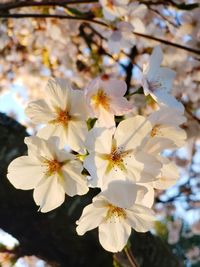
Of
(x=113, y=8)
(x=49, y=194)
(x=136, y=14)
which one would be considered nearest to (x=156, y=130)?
(x=49, y=194)

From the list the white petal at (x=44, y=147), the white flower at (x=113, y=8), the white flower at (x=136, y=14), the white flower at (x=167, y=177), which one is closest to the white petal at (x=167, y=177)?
the white flower at (x=167, y=177)

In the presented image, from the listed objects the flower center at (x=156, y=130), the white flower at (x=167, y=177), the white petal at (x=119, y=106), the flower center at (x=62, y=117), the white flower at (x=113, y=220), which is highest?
the white petal at (x=119, y=106)

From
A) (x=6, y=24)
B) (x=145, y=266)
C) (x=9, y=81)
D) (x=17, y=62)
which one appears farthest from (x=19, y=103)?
(x=145, y=266)

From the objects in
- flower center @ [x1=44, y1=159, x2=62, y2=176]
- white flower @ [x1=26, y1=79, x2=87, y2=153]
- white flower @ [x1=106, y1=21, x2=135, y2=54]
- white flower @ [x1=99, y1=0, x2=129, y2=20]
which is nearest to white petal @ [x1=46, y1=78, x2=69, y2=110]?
white flower @ [x1=26, y1=79, x2=87, y2=153]

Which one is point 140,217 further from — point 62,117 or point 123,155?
point 62,117

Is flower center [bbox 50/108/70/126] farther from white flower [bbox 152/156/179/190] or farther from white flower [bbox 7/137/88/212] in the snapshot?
white flower [bbox 152/156/179/190]

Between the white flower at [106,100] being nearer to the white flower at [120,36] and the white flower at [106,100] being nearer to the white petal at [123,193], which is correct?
the white petal at [123,193]

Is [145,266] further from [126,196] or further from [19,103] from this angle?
[19,103]
